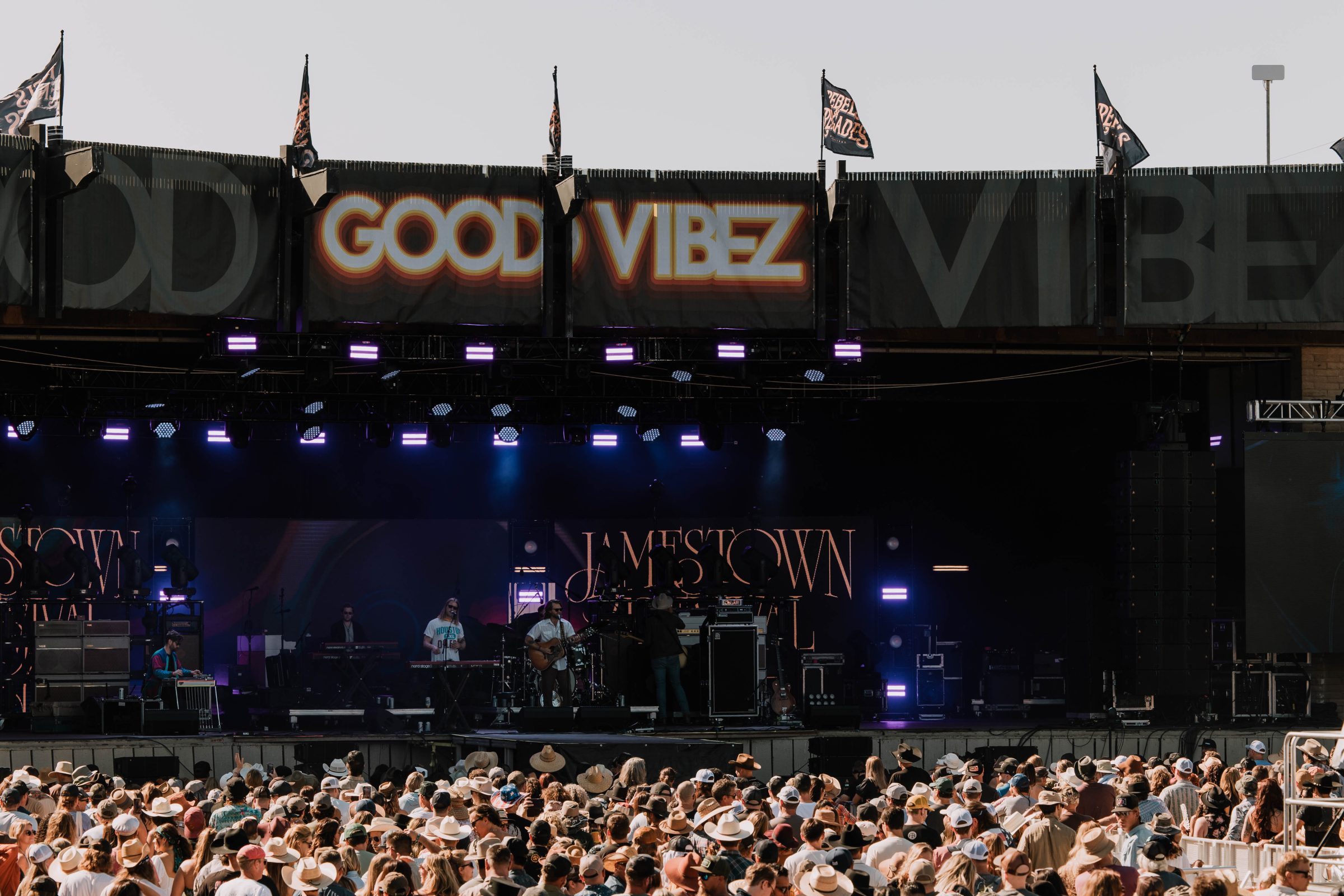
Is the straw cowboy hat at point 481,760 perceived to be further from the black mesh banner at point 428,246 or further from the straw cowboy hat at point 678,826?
the straw cowboy hat at point 678,826

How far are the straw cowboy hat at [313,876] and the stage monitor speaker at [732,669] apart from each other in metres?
15.1

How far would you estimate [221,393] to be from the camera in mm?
24094

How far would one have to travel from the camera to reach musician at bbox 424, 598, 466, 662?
24.7 meters

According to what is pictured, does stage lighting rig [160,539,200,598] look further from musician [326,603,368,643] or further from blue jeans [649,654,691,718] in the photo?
blue jeans [649,654,691,718]

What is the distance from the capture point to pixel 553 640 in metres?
24.6

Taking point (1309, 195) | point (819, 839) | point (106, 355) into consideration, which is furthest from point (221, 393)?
point (819, 839)

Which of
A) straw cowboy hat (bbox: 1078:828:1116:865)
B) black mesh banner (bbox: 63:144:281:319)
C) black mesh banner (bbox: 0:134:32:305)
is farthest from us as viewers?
black mesh banner (bbox: 63:144:281:319)

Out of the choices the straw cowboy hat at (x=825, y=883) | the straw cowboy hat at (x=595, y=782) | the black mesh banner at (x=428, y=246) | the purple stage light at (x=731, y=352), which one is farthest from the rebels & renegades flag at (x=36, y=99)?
the straw cowboy hat at (x=825, y=883)

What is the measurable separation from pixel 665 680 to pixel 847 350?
210 inches

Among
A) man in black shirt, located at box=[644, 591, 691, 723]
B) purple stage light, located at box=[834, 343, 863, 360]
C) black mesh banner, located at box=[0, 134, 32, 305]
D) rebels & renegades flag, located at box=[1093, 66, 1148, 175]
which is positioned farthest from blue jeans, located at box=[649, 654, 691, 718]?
black mesh banner, located at box=[0, 134, 32, 305]

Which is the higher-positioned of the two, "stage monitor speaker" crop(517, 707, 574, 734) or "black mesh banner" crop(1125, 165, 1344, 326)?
"black mesh banner" crop(1125, 165, 1344, 326)

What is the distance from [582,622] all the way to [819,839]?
18.9m

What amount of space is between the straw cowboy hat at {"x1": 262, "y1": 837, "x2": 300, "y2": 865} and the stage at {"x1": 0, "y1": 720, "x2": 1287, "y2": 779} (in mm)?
10329

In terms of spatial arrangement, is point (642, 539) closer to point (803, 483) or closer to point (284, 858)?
point (803, 483)
